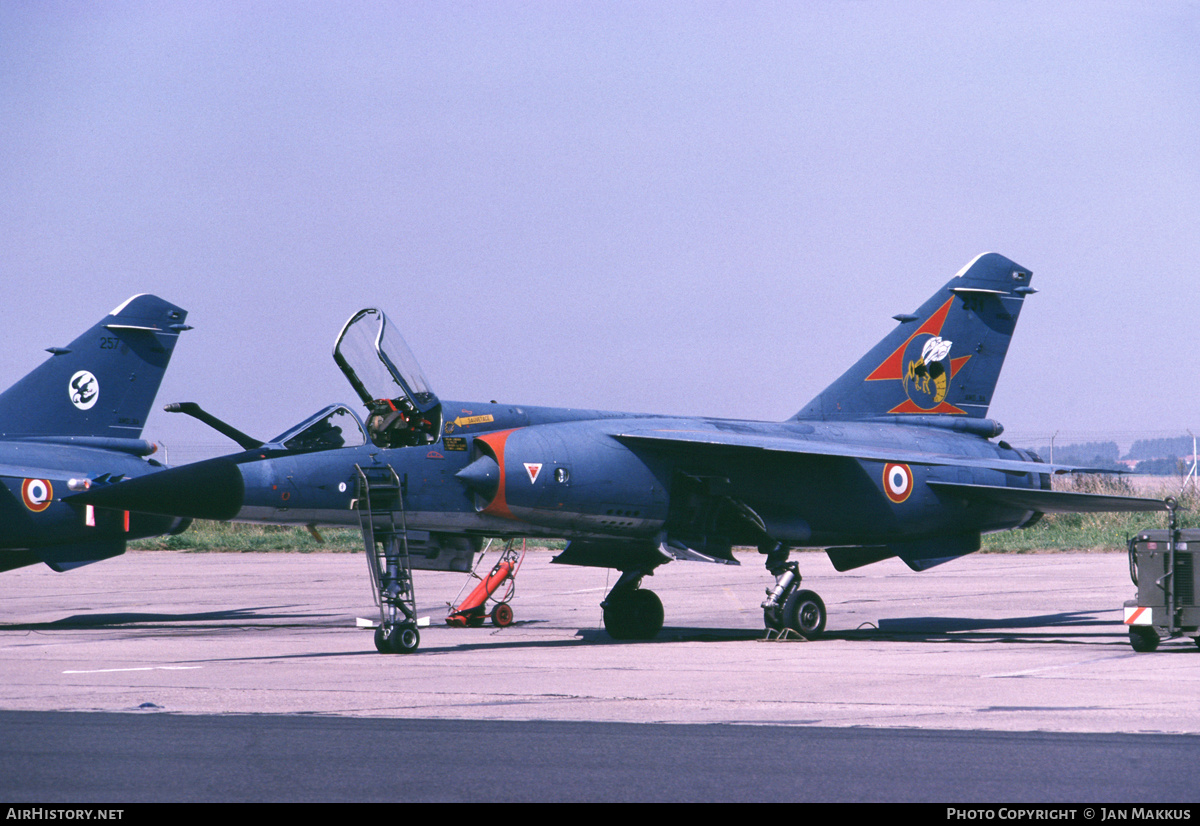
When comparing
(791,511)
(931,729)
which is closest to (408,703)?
(931,729)

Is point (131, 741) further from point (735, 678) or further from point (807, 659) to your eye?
point (807, 659)

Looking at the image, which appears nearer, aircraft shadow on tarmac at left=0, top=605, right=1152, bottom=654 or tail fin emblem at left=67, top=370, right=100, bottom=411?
aircraft shadow on tarmac at left=0, top=605, right=1152, bottom=654

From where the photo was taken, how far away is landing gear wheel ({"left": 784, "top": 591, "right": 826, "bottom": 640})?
15805mm

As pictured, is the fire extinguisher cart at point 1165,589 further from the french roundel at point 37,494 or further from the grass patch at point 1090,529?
the grass patch at point 1090,529

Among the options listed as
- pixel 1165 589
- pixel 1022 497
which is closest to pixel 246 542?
pixel 1022 497

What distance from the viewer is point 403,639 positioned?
1403 cm

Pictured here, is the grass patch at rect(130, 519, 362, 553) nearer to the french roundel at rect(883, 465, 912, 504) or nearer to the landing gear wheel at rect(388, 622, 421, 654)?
the french roundel at rect(883, 465, 912, 504)

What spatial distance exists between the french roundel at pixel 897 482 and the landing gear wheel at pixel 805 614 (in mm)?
2023

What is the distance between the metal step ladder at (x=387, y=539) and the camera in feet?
46.5

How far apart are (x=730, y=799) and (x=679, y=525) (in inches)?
398

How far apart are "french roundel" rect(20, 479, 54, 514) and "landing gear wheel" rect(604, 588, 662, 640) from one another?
8.12m

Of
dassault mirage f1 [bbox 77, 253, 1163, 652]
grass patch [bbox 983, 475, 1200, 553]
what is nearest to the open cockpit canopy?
dassault mirage f1 [bbox 77, 253, 1163, 652]

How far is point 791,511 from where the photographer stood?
16703 mm

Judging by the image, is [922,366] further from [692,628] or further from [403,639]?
[403,639]
